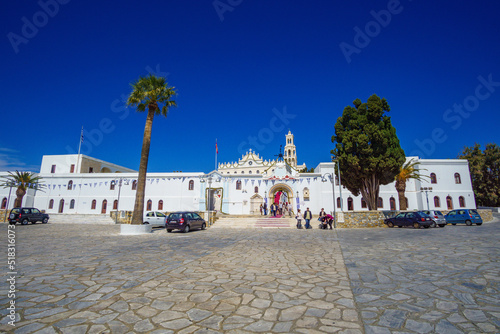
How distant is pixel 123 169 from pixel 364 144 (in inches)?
1841

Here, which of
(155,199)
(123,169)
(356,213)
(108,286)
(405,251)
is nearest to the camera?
(108,286)

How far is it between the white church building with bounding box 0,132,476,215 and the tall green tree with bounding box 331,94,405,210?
7.57 m

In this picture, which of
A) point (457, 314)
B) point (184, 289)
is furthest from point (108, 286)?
point (457, 314)

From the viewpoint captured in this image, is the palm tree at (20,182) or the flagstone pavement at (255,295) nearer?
the flagstone pavement at (255,295)

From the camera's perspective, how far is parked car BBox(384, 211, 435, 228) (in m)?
19.0

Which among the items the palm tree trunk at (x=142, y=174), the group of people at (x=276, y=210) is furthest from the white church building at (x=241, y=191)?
the palm tree trunk at (x=142, y=174)

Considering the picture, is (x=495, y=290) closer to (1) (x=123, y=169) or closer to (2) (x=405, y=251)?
(2) (x=405, y=251)

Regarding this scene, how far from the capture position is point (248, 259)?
7664 mm

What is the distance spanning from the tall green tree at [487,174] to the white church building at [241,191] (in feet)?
27.6


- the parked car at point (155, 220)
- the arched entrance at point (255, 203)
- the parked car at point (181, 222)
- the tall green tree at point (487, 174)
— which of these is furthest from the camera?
the tall green tree at point (487, 174)

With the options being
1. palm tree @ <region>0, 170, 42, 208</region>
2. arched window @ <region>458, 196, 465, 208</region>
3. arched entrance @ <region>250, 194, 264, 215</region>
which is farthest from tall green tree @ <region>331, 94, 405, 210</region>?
palm tree @ <region>0, 170, 42, 208</region>

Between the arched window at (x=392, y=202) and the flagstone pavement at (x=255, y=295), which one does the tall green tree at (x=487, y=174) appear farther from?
the flagstone pavement at (x=255, y=295)

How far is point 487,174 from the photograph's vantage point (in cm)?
3953

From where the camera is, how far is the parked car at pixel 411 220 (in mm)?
19031
